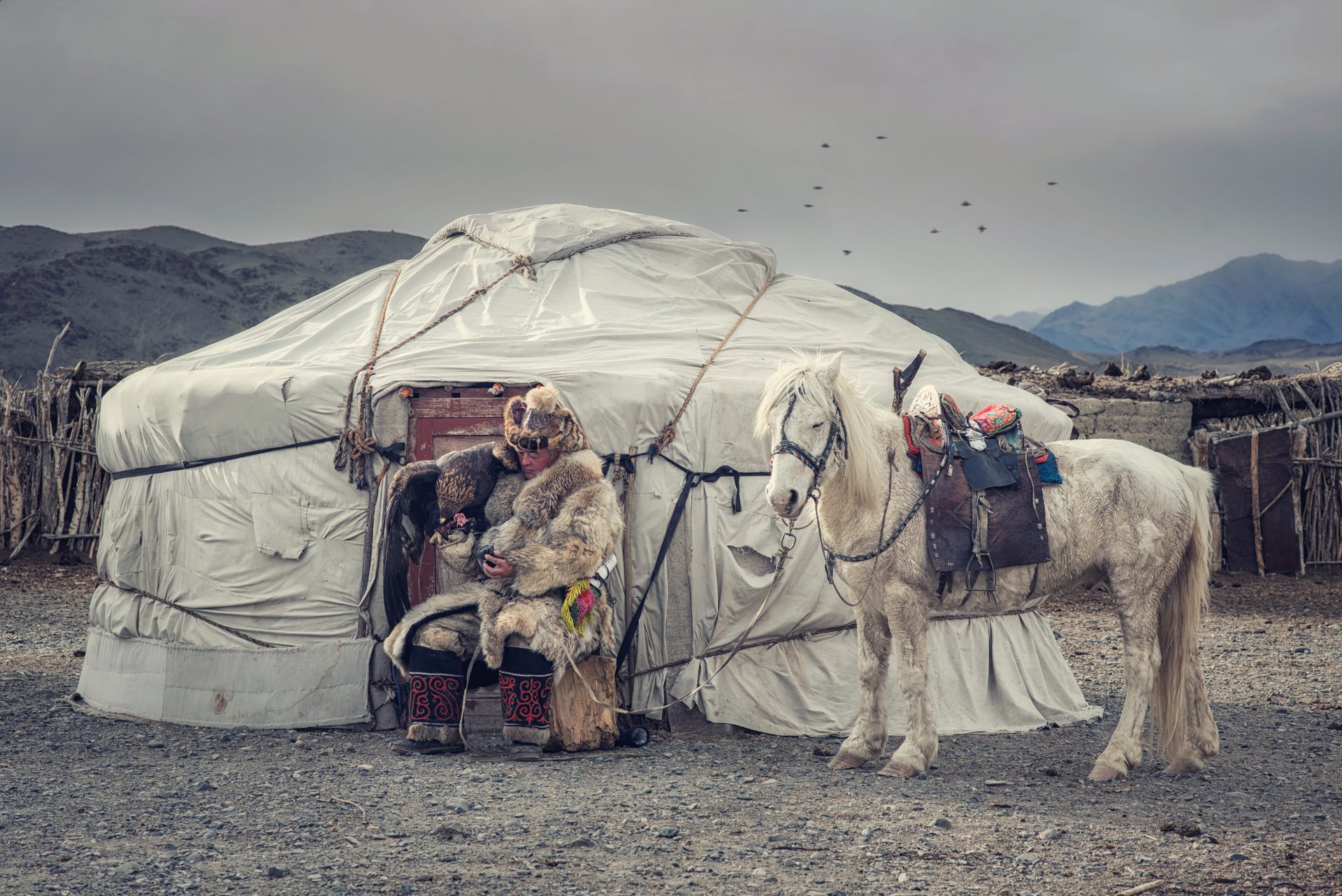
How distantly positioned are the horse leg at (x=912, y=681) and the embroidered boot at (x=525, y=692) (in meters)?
1.24

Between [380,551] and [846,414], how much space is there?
2.02 meters

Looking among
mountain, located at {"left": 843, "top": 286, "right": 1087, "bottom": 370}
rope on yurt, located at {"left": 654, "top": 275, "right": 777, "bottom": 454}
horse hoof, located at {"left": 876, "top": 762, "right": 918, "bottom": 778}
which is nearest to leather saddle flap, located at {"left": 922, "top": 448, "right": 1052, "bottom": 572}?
horse hoof, located at {"left": 876, "top": 762, "right": 918, "bottom": 778}

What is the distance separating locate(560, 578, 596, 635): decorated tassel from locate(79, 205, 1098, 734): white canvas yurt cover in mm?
484

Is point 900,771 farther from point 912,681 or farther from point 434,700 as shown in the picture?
point 434,700

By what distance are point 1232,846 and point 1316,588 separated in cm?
719

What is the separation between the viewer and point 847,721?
4.67m

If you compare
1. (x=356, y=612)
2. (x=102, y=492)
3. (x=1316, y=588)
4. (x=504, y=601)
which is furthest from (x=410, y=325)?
(x=1316, y=588)

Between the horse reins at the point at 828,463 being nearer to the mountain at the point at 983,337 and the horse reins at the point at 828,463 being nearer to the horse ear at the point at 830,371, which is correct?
the horse ear at the point at 830,371

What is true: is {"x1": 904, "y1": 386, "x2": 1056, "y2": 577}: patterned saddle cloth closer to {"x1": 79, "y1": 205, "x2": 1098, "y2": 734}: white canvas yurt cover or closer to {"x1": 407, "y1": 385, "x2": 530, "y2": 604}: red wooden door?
{"x1": 79, "y1": 205, "x2": 1098, "y2": 734}: white canvas yurt cover

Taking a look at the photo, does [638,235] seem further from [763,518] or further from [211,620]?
[211,620]

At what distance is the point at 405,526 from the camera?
169 inches

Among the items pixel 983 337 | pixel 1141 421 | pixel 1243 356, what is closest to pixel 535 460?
pixel 1141 421

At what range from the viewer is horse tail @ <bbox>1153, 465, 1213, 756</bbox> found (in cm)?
412

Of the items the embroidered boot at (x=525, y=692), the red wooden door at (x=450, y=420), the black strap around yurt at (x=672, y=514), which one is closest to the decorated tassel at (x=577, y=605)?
the embroidered boot at (x=525, y=692)
